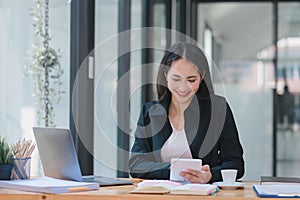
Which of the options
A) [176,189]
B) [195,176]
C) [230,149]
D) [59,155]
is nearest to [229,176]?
[195,176]

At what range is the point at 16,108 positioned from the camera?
292 cm

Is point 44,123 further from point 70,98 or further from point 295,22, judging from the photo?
point 295,22

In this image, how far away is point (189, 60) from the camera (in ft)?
9.57

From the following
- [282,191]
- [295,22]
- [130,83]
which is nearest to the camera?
[282,191]

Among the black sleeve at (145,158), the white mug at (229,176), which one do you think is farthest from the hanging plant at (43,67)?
the white mug at (229,176)

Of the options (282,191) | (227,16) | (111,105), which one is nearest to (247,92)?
(227,16)

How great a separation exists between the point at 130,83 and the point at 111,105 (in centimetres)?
63

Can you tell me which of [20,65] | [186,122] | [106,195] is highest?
[20,65]

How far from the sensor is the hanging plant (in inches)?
121

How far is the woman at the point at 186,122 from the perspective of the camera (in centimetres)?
290

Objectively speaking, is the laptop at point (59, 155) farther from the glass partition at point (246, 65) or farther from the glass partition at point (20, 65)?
the glass partition at point (246, 65)

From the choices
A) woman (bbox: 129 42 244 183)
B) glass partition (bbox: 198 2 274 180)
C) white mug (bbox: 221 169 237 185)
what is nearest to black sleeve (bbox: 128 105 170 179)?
woman (bbox: 129 42 244 183)

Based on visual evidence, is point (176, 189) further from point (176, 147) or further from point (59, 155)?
point (176, 147)

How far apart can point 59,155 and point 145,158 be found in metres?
0.58
